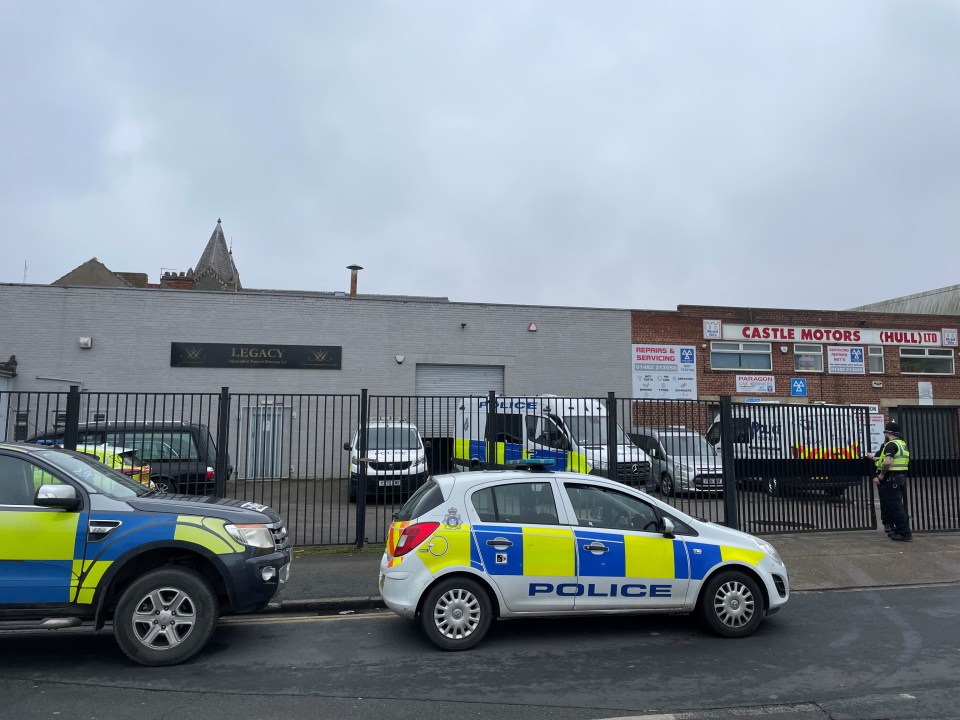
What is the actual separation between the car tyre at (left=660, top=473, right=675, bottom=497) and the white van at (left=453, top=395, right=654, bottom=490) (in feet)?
0.63

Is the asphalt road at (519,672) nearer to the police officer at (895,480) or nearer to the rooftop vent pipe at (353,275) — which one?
the police officer at (895,480)

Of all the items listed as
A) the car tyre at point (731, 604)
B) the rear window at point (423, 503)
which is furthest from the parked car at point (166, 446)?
the car tyre at point (731, 604)

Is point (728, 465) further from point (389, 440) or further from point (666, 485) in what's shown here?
point (389, 440)

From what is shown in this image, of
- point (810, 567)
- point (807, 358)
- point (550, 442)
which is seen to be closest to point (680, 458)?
point (550, 442)

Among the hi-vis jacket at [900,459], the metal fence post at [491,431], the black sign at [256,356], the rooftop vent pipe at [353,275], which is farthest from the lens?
the rooftop vent pipe at [353,275]

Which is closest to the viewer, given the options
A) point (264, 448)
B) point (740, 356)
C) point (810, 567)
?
point (810, 567)

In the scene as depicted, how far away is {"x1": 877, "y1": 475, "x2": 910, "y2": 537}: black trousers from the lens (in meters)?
10.5

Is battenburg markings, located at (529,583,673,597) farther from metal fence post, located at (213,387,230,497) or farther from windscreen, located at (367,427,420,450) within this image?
metal fence post, located at (213,387,230,497)

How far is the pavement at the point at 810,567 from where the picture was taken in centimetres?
761

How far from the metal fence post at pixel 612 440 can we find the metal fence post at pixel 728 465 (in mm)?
1696

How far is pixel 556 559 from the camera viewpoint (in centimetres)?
596

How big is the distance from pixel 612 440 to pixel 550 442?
8.56ft

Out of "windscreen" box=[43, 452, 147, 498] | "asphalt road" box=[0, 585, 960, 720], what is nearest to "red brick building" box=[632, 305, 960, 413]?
"asphalt road" box=[0, 585, 960, 720]

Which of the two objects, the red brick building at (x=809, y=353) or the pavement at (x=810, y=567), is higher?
the red brick building at (x=809, y=353)
